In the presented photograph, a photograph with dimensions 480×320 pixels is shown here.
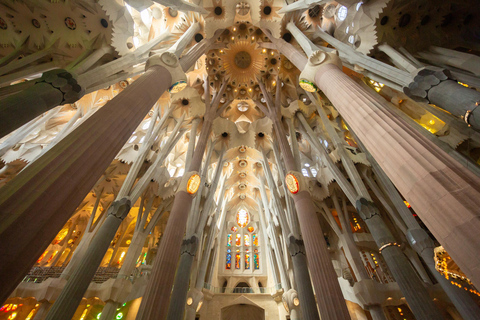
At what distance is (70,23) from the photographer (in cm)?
820

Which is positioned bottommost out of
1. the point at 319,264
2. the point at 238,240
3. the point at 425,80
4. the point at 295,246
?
the point at 319,264

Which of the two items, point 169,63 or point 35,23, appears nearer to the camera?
point 169,63

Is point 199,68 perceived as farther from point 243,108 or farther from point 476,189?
point 476,189

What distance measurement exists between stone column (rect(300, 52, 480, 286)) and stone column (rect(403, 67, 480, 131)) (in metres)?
2.52

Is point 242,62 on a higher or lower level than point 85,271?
higher

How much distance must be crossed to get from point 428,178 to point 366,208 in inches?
255

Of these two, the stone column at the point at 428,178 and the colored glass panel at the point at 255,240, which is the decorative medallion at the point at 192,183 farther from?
the colored glass panel at the point at 255,240

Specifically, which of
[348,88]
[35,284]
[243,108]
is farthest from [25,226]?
[243,108]

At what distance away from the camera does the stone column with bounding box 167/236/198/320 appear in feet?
26.3

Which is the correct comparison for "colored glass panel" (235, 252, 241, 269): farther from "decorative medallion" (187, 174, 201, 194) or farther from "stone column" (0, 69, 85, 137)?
"stone column" (0, 69, 85, 137)

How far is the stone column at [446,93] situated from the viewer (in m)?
4.73

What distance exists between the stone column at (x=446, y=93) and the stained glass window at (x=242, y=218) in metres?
22.1

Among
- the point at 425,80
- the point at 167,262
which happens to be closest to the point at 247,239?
the point at 167,262

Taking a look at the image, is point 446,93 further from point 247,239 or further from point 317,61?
point 247,239
